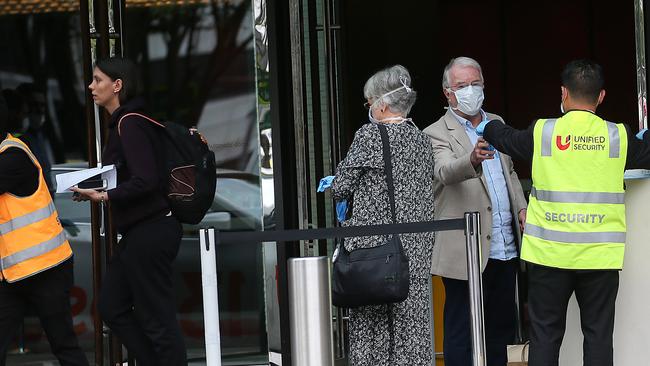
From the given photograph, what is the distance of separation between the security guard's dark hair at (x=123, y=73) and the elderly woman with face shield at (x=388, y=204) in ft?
3.68

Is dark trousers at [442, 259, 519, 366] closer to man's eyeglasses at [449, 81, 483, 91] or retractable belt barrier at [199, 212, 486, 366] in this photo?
retractable belt barrier at [199, 212, 486, 366]

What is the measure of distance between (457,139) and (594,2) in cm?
505

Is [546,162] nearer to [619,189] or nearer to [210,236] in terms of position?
[619,189]

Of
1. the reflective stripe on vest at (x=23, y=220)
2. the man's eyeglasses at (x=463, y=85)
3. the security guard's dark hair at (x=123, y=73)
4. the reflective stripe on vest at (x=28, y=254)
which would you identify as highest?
the security guard's dark hair at (x=123, y=73)

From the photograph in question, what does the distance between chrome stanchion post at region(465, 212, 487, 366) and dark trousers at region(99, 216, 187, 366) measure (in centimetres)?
135

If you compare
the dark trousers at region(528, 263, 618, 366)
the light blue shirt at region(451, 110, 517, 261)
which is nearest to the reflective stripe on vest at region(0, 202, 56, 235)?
the light blue shirt at region(451, 110, 517, 261)

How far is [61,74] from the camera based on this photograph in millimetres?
7848

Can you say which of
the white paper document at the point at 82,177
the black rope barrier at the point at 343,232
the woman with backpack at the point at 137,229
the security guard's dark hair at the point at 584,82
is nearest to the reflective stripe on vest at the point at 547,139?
the security guard's dark hair at the point at 584,82

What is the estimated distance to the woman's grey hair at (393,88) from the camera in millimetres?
5184

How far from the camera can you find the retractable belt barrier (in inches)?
196

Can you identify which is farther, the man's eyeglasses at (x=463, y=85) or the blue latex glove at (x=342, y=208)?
the man's eyeglasses at (x=463, y=85)

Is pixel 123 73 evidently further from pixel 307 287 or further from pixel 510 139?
pixel 510 139

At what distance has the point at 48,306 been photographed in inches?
222

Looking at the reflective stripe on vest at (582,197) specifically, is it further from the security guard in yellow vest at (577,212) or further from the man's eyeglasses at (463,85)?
the man's eyeglasses at (463,85)
